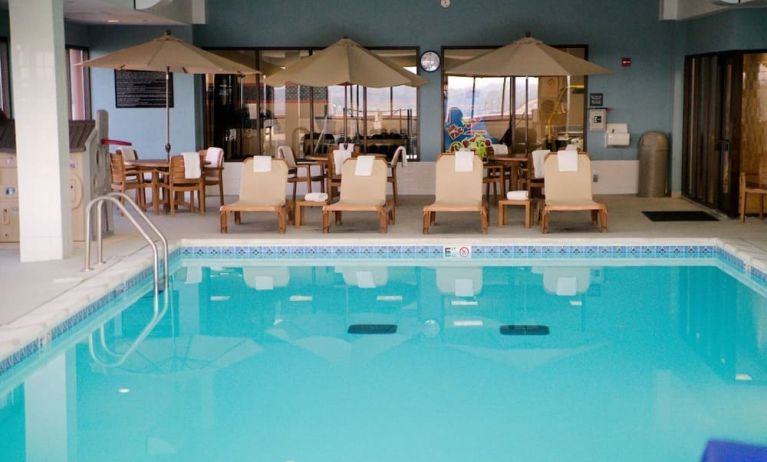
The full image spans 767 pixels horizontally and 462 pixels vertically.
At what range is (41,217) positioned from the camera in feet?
31.0

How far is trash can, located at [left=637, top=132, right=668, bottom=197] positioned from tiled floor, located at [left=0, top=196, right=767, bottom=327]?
126cm

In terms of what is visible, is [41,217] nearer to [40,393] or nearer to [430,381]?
[40,393]

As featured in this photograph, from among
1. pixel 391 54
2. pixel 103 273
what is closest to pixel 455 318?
pixel 103 273

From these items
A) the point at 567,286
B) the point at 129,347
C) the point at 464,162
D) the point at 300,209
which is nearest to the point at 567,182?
the point at 464,162

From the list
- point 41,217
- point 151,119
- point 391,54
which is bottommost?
point 41,217

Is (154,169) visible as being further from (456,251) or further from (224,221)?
(456,251)

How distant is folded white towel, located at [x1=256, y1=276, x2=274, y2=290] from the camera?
31.3 ft

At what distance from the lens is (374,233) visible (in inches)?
441

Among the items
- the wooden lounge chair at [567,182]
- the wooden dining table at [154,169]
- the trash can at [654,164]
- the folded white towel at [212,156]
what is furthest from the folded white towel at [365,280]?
the trash can at [654,164]

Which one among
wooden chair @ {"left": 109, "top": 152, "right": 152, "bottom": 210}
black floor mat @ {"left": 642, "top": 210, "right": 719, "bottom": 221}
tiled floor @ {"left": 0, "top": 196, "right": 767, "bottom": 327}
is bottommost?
tiled floor @ {"left": 0, "top": 196, "right": 767, "bottom": 327}

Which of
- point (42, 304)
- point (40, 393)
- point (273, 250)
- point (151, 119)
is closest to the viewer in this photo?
point (40, 393)

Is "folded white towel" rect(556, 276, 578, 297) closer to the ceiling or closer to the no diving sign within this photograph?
the no diving sign

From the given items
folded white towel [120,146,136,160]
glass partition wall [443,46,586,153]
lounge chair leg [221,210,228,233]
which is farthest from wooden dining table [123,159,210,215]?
glass partition wall [443,46,586,153]

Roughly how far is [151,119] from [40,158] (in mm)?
6081
